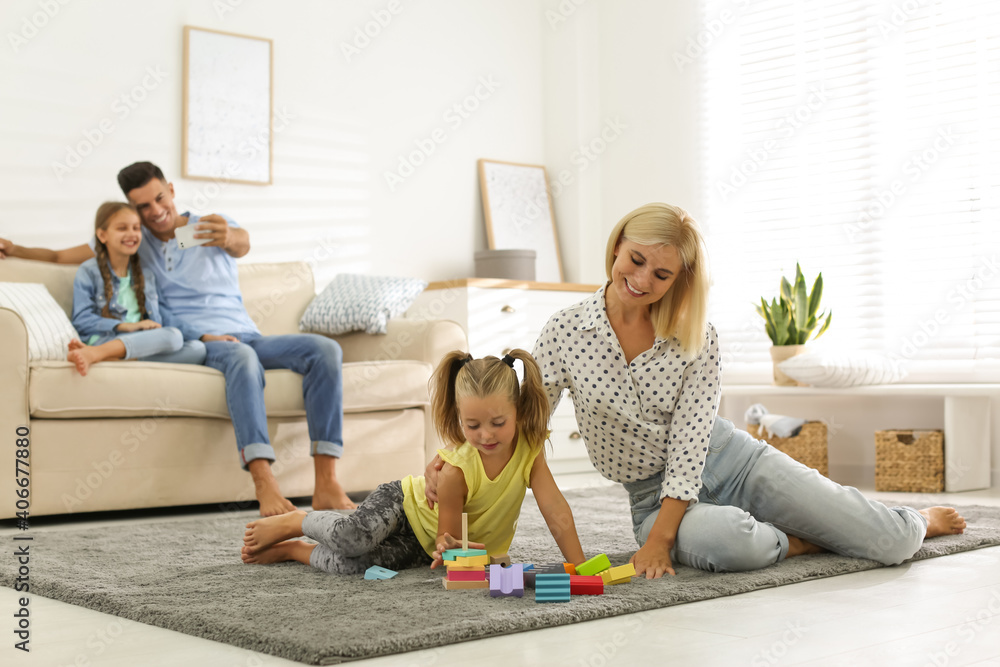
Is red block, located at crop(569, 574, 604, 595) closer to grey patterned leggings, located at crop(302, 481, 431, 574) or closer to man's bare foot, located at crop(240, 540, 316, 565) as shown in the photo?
grey patterned leggings, located at crop(302, 481, 431, 574)

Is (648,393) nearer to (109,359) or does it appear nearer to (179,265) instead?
(109,359)

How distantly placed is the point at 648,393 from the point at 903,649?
73 cm

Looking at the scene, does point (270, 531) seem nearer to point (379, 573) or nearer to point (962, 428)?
point (379, 573)

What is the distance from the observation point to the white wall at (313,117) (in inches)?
146

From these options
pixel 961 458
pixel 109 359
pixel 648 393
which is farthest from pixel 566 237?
pixel 648 393

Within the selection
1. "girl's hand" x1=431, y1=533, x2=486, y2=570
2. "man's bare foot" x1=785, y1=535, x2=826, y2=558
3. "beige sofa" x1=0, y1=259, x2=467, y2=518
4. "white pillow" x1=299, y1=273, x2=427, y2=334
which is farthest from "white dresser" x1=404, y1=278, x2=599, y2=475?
"girl's hand" x1=431, y1=533, x2=486, y2=570

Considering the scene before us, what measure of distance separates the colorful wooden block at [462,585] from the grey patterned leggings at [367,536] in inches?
8.7

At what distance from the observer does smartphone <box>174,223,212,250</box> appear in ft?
10.7

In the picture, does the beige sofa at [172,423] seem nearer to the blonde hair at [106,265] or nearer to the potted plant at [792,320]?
the blonde hair at [106,265]

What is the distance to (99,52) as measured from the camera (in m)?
3.85

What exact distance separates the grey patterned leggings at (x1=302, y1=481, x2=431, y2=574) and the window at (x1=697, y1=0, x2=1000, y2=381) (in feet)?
9.04

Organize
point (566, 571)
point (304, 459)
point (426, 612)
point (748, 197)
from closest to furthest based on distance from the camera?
point (426, 612) < point (566, 571) < point (304, 459) < point (748, 197)

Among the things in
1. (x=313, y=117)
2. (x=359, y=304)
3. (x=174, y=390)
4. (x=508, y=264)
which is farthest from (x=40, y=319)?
(x=508, y=264)

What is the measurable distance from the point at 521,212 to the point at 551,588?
142 inches
